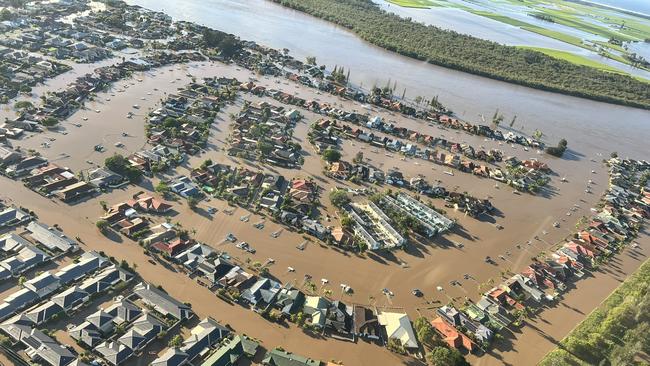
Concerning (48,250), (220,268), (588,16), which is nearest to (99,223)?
(48,250)

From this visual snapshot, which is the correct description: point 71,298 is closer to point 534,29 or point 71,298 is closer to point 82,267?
point 82,267

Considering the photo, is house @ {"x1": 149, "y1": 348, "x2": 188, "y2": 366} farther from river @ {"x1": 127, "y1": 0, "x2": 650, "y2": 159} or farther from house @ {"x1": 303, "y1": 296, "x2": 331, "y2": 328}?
river @ {"x1": 127, "y1": 0, "x2": 650, "y2": 159}

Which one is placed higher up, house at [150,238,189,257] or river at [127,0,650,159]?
river at [127,0,650,159]

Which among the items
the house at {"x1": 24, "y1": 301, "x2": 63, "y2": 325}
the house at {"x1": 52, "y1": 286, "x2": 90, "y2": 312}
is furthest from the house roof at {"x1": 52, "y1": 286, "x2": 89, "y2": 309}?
the house at {"x1": 24, "y1": 301, "x2": 63, "y2": 325}

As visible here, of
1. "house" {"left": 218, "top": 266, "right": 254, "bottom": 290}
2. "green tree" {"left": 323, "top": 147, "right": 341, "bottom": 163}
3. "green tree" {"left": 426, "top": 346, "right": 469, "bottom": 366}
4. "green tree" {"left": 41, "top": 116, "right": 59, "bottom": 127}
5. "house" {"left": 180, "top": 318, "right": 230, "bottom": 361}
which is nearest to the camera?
"house" {"left": 180, "top": 318, "right": 230, "bottom": 361}

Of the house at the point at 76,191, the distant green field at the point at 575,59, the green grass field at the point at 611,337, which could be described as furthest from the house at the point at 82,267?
the distant green field at the point at 575,59

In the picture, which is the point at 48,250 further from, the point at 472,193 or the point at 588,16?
the point at 588,16

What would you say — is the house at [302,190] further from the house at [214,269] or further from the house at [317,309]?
the house at [317,309]
